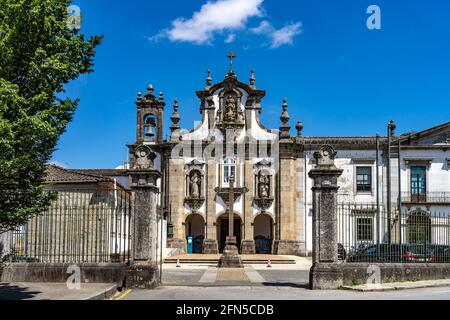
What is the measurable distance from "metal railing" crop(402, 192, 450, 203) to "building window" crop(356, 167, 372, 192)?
2.39 meters

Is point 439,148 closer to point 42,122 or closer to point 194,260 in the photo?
point 194,260

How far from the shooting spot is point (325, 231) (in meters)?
15.7

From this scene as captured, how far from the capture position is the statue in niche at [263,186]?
3759cm

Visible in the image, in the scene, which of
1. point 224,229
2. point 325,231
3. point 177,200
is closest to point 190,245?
point 224,229

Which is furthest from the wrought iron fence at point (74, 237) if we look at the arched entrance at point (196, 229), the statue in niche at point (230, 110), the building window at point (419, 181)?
the building window at point (419, 181)

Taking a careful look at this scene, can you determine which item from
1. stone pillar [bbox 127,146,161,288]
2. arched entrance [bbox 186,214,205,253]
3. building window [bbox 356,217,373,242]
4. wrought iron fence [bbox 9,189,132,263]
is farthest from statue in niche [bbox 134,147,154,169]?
arched entrance [bbox 186,214,205,253]

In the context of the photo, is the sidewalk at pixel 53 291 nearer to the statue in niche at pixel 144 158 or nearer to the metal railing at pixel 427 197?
the statue in niche at pixel 144 158

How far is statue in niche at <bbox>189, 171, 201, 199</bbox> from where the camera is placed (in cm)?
3788

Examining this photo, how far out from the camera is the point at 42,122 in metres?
10.9

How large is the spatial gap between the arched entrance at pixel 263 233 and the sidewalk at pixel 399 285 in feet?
70.3

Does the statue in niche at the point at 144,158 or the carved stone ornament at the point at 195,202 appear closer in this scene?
the statue in niche at the point at 144,158

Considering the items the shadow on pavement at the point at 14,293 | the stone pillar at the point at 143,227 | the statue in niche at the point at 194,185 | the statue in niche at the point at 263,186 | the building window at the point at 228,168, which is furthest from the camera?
the building window at the point at 228,168

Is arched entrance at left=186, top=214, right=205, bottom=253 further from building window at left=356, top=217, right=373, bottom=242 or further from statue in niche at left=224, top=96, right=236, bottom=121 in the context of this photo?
building window at left=356, top=217, right=373, bottom=242
